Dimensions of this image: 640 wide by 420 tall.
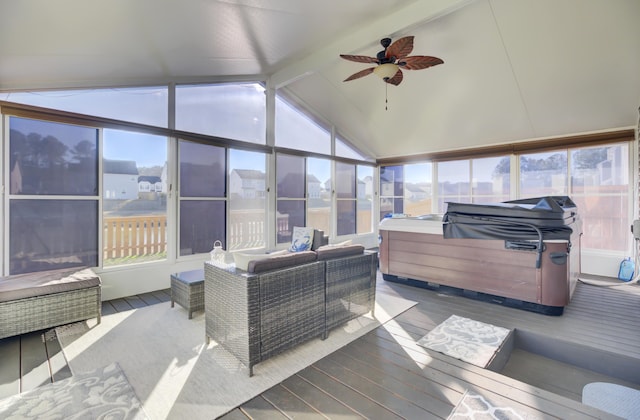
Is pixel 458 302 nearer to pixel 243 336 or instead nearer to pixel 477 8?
pixel 243 336

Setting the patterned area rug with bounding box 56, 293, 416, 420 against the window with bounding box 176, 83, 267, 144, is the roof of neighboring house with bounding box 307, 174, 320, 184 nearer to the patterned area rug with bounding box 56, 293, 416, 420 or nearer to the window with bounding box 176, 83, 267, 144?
the window with bounding box 176, 83, 267, 144

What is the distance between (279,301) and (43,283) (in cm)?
220

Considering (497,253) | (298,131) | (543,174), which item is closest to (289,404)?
(497,253)

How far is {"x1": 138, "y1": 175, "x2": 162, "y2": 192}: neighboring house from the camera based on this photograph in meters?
3.97

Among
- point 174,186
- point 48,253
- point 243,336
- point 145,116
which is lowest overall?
point 243,336

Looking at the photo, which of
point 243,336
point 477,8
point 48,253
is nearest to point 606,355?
point 243,336

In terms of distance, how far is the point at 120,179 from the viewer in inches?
150

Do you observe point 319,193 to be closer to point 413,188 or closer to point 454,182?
point 413,188

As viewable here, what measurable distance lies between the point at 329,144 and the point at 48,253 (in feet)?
16.2

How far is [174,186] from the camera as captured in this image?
422 cm

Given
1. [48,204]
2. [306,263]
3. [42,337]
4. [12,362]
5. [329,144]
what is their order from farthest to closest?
[329,144] → [48,204] → [42,337] → [306,263] → [12,362]

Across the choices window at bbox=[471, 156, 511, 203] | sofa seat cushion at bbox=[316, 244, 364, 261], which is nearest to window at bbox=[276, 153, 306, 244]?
sofa seat cushion at bbox=[316, 244, 364, 261]

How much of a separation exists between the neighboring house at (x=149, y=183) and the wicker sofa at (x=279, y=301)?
2221 mm

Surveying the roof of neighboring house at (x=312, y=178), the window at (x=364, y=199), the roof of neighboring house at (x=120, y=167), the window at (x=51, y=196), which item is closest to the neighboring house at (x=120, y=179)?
the roof of neighboring house at (x=120, y=167)
